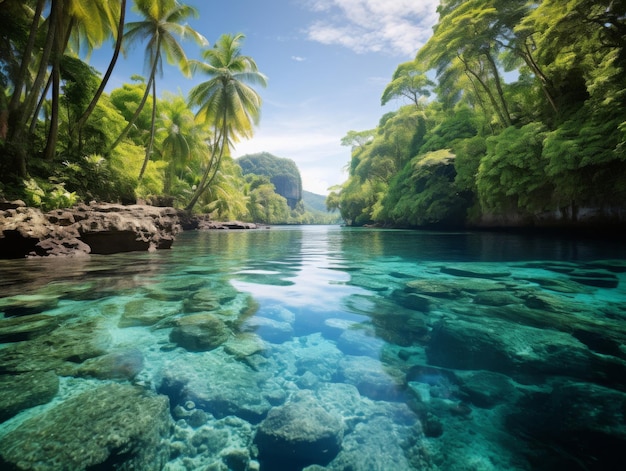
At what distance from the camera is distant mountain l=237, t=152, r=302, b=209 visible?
457 ft

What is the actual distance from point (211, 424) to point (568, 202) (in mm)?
16623

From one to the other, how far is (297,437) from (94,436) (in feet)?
3.39

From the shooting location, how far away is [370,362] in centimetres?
238

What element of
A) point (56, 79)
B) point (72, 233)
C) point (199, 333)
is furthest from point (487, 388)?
point (56, 79)

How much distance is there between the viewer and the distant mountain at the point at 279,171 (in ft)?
457

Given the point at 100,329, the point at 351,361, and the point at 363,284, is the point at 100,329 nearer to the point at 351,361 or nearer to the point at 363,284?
the point at 351,361

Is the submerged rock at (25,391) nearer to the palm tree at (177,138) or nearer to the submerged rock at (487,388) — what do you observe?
the submerged rock at (487,388)

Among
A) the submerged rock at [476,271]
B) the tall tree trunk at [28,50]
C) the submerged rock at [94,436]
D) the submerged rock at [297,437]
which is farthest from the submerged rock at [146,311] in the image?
the tall tree trunk at [28,50]

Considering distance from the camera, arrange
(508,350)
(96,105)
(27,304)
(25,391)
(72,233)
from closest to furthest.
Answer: (25,391)
(508,350)
(27,304)
(72,233)
(96,105)

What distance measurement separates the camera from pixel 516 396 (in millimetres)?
1907

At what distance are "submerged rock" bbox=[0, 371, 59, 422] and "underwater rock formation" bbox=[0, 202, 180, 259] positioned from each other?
694cm

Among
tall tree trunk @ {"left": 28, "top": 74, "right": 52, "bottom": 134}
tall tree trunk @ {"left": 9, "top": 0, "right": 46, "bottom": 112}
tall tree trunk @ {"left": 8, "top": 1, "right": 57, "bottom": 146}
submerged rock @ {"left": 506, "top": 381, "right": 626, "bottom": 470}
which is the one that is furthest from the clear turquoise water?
tall tree trunk @ {"left": 28, "top": 74, "right": 52, "bottom": 134}

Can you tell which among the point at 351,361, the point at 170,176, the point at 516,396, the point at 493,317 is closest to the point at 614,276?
the point at 493,317

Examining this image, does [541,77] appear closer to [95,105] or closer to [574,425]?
[574,425]
